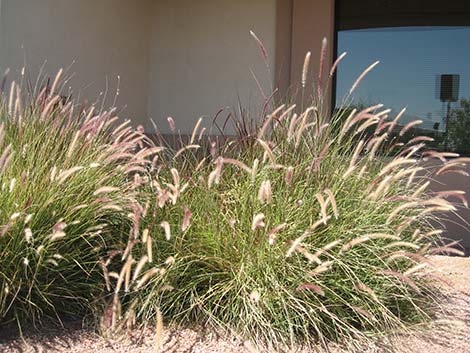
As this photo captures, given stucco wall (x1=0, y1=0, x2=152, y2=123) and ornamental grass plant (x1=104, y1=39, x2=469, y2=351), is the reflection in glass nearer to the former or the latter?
stucco wall (x1=0, y1=0, x2=152, y2=123)

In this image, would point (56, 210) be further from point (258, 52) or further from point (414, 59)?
point (414, 59)

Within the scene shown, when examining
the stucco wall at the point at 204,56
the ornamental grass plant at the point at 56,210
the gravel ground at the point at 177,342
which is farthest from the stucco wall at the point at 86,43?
the gravel ground at the point at 177,342

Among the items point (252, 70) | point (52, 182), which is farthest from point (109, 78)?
point (52, 182)

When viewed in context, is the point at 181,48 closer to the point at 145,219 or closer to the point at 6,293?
the point at 145,219

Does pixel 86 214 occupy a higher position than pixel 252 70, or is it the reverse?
pixel 252 70

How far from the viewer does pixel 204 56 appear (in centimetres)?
844

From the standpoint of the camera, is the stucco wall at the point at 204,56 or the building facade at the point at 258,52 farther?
the stucco wall at the point at 204,56

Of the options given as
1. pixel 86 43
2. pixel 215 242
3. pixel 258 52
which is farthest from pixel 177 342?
pixel 258 52

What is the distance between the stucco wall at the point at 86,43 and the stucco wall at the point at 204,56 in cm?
24

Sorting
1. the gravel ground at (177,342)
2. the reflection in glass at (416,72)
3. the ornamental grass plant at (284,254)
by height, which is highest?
the reflection in glass at (416,72)

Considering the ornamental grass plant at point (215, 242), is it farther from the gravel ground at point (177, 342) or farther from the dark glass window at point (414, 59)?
the dark glass window at point (414, 59)

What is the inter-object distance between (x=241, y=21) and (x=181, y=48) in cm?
100

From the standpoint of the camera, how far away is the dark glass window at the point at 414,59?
781cm

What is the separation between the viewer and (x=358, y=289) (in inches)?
135
